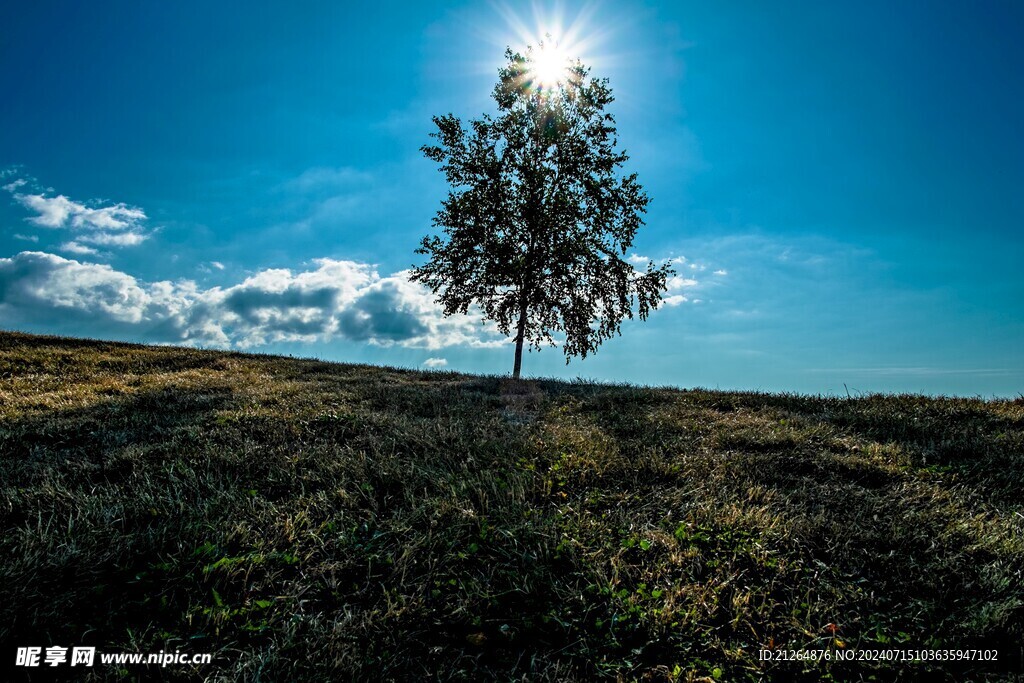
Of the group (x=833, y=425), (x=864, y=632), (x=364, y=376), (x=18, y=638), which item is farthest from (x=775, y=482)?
(x=364, y=376)

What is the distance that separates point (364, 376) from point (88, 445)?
30.4ft

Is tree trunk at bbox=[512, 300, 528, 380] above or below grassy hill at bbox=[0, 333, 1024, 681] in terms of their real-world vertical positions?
above

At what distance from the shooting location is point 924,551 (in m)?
5.86

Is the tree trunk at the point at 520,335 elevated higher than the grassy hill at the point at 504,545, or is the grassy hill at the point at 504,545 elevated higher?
the tree trunk at the point at 520,335

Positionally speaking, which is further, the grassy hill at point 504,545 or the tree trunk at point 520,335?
the tree trunk at point 520,335

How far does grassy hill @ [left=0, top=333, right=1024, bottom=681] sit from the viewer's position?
4379mm

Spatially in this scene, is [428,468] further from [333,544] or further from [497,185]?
[497,185]

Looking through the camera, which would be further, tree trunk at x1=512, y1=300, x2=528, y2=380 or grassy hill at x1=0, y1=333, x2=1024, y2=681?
tree trunk at x1=512, y1=300, x2=528, y2=380

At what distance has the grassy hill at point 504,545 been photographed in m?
4.38

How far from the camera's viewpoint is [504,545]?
224 inches

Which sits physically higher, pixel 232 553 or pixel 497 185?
pixel 497 185

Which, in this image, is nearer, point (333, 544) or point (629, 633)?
point (629, 633)

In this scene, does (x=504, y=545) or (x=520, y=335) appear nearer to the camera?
(x=504, y=545)

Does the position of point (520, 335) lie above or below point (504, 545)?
above
